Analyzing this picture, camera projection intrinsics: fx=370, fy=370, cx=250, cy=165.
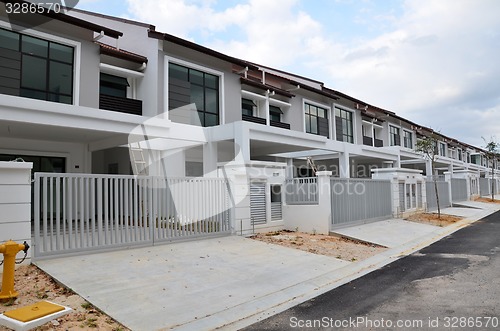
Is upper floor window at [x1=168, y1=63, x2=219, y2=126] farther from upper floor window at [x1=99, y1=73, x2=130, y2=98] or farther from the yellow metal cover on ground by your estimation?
the yellow metal cover on ground

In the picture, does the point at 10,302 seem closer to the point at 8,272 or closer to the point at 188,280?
the point at 8,272

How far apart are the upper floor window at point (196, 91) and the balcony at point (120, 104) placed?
1.45 m

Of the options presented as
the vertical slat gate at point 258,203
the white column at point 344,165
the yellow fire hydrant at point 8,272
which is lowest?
the yellow fire hydrant at point 8,272

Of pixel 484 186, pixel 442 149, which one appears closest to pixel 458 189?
pixel 484 186

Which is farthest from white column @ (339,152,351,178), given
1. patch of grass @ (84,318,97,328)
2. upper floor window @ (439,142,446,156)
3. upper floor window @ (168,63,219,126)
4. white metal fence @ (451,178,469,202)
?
upper floor window @ (439,142,446,156)

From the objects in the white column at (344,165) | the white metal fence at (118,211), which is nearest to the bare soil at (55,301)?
the white metal fence at (118,211)

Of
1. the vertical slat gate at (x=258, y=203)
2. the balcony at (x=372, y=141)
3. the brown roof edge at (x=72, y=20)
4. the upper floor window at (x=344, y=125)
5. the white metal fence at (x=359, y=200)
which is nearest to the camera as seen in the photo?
the brown roof edge at (x=72, y=20)

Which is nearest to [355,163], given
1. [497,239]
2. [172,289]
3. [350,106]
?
[350,106]

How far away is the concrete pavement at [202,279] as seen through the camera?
5293 millimetres

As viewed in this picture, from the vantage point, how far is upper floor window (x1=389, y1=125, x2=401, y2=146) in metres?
32.4

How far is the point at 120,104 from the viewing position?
15273mm

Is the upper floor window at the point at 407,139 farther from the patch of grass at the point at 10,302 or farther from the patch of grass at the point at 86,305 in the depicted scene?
the patch of grass at the point at 10,302

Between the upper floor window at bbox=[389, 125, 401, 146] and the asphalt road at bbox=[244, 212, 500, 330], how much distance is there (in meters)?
24.9

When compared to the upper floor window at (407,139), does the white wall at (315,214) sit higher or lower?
lower
